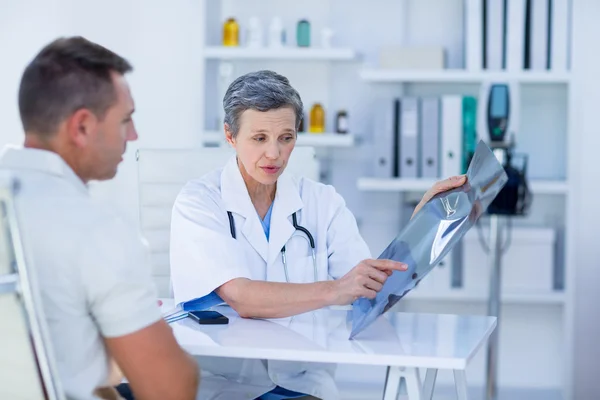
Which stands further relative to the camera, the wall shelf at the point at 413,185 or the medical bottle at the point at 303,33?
the medical bottle at the point at 303,33

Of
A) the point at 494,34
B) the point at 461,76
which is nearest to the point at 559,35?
the point at 494,34

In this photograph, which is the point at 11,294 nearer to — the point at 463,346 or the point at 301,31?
the point at 463,346

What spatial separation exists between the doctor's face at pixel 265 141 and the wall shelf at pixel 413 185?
1.48 metres

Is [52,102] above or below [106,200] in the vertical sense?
above

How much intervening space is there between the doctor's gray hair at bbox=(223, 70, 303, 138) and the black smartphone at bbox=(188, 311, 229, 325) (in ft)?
1.70

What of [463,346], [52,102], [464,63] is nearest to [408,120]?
[464,63]

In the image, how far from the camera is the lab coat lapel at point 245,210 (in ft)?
7.21

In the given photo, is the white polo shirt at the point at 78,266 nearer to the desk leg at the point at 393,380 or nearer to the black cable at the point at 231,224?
the desk leg at the point at 393,380

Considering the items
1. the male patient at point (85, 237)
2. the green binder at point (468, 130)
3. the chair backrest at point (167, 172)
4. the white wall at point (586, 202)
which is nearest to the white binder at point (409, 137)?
the green binder at point (468, 130)

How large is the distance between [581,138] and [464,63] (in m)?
0.56

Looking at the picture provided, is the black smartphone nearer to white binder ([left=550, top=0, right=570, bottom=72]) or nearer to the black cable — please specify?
the black cable

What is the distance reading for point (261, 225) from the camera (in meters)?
2.22

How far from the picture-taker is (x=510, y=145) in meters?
3.51

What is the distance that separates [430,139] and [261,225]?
61.1 inches
